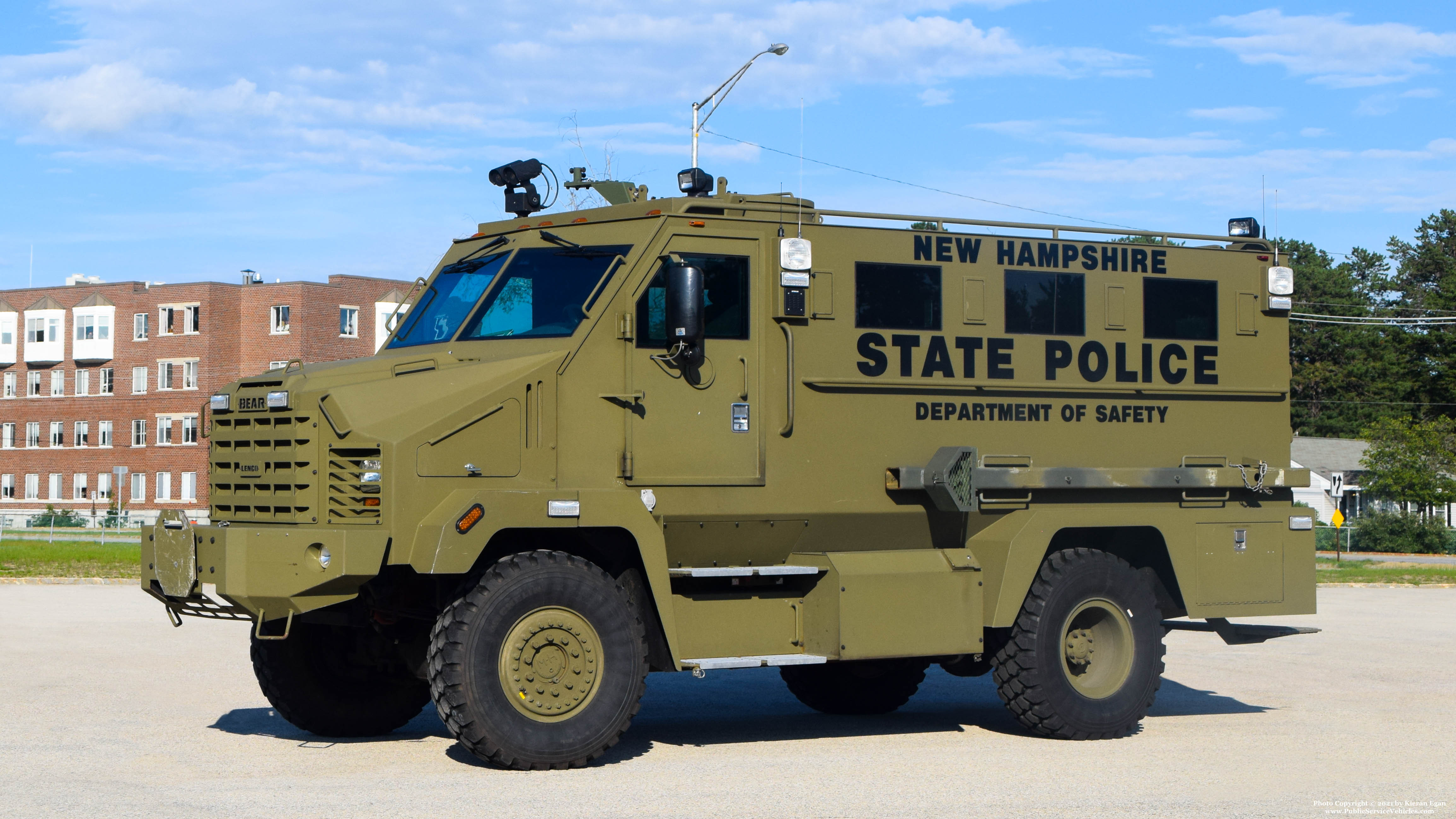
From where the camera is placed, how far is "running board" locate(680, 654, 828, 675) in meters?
9.71

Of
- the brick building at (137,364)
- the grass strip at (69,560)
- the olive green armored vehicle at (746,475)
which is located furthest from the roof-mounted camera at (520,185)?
the brick building at (137,364)

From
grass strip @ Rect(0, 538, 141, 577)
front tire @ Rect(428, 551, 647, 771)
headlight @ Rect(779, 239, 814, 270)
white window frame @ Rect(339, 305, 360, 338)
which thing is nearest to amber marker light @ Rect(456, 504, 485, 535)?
front tire @ Rect(428, 551, 647, 771)

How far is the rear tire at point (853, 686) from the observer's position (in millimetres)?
12586

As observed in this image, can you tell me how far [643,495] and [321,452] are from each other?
2028mm

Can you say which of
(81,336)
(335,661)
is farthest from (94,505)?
(335,661)

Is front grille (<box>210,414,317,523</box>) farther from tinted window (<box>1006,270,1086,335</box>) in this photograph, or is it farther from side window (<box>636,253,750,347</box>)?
tinted window (<box>1006,270,1086,335</box>)

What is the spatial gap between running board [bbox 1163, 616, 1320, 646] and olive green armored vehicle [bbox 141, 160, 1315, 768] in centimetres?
4

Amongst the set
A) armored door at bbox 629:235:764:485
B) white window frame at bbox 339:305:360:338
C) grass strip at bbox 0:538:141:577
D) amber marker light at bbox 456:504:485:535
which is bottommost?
grass strip at bbox 0:538:141:577

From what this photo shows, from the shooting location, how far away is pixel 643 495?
32.6 ft

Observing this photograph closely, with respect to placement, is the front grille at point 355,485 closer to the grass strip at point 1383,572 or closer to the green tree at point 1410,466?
the grass strip at point 1383,572

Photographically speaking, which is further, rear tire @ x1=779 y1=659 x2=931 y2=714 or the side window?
rear tire @ x1=779 y1=659 x2=931 y2=714

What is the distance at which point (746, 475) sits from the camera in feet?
33.8

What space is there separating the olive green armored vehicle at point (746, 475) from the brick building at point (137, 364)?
61.9 metres

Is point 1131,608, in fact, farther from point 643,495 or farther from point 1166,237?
point 643,495
